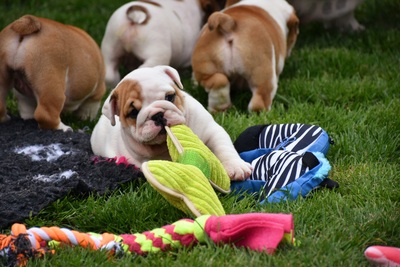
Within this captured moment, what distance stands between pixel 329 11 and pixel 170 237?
13.9 feet

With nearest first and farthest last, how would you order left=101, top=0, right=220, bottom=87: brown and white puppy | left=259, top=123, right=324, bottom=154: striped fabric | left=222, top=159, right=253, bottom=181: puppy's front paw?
left=222, top=159, right=253, bottom=181: puppy's front paw
left=259, top=123, right=324, bottom=154: striped fabric
left=101, top=0, right=220, bottom=87: brown and white puppy

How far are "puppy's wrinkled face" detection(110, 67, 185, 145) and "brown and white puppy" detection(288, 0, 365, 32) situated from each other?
3.23 m

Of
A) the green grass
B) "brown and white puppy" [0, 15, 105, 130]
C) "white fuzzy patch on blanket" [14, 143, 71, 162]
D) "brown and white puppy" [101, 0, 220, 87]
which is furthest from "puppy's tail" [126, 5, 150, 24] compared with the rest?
"white fuzzy patch on blanket" [14, 143, 71, 162]

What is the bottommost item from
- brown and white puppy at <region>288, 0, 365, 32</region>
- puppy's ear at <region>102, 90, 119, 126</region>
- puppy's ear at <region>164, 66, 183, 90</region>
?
brown and white puppy at <region>288, 0, 365, 32</region>

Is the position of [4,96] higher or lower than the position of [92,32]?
higher

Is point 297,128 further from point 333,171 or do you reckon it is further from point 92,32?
point 92,32

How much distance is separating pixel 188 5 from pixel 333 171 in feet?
9.01

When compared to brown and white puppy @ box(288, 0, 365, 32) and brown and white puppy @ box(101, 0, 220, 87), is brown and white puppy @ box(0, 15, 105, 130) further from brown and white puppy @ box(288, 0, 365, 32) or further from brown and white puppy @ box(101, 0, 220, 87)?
brown and white puppy @ box(288, 0, 365, 32)

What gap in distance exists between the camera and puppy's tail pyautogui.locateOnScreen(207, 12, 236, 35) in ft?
16.2

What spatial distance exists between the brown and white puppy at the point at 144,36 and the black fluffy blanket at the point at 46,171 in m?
1.16

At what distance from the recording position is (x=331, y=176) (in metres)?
3.76

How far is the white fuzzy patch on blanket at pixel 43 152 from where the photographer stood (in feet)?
13.4

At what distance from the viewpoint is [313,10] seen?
22.0 feet

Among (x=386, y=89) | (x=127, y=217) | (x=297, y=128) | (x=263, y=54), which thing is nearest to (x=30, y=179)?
(x=127, y=217)
